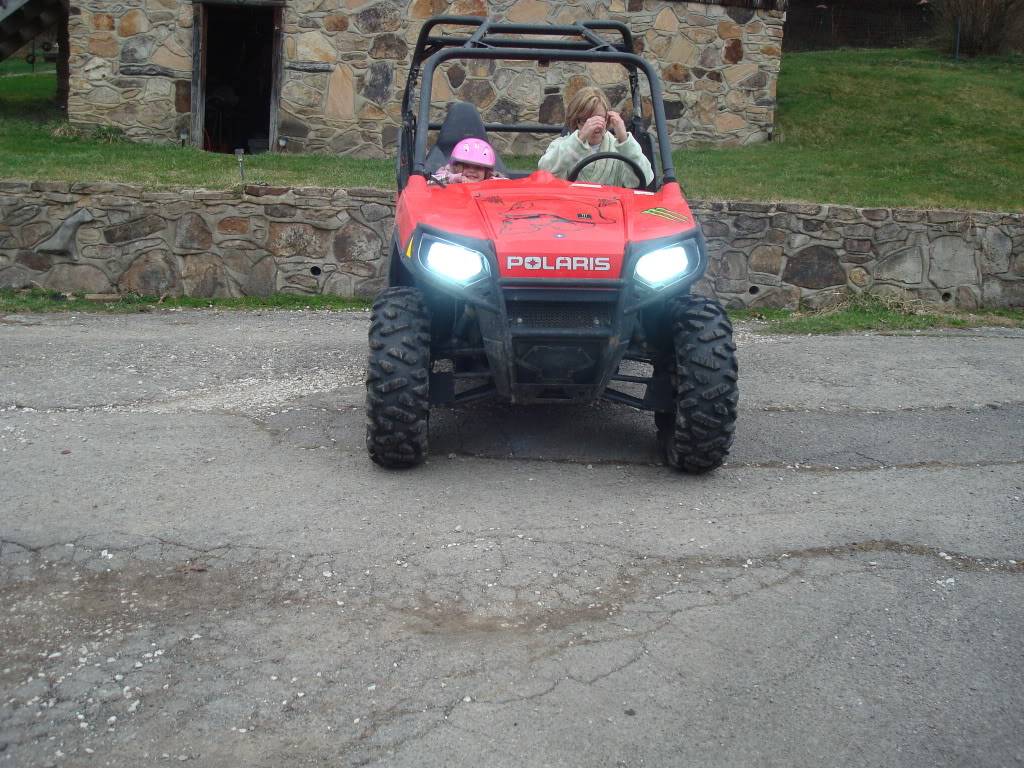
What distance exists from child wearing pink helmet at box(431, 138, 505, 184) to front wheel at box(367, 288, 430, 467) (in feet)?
4.27

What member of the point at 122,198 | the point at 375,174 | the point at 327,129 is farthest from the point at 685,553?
the point at 327,129

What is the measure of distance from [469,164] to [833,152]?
25.2 ft

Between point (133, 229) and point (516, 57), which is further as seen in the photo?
point (133, 229)

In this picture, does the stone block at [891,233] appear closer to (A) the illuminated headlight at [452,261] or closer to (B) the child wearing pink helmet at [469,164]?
(B) the child wearing pink helmet at [469,164]

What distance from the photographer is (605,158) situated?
5777 mm


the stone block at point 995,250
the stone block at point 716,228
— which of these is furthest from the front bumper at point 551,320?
the stone block at point 995,250

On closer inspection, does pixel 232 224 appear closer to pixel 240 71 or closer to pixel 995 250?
pixel 995 250

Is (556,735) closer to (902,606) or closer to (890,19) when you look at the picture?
(902,606)

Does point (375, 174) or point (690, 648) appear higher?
point (375, 174)

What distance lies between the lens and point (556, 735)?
296cm

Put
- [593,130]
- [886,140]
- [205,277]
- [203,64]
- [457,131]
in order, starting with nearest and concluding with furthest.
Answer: [593,130]
[457,131]
[205,277]
[203,64]
[886,140]

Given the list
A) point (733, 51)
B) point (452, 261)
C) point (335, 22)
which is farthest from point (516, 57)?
point (733, 51)

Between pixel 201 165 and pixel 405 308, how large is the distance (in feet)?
21.6

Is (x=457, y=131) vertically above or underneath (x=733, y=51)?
underneath
